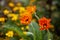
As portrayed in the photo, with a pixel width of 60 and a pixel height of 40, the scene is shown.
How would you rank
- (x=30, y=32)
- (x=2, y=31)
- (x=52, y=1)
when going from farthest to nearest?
(x=52, y=1) → (x=2, y=31) → (x=30, y=32)

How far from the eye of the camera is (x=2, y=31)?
337 cm

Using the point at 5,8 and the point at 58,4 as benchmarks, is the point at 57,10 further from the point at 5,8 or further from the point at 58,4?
the point at 5,8

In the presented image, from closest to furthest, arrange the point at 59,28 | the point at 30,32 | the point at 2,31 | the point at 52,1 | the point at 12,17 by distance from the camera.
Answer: the point at 30,32 < the point at 2,31 < the point at 12,17 < the point at 59,28 < the point at 52,1

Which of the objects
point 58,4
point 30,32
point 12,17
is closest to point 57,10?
point 58,4

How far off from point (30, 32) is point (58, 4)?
4.48 feet

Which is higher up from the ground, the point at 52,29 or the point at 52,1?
the point at 52,1

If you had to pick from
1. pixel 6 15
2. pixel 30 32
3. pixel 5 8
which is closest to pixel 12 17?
pixel 6 15

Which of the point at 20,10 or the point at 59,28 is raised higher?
the point at 20,10

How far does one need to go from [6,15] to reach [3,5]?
1.69 ft

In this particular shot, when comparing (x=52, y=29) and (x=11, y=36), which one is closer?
(x=11, y=36)

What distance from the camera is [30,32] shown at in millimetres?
3148

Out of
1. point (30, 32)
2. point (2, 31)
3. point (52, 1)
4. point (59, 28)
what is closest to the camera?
point (30, 32)

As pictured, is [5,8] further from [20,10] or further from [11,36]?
[11,36]

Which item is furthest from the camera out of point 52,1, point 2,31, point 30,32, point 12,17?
point 52,1
